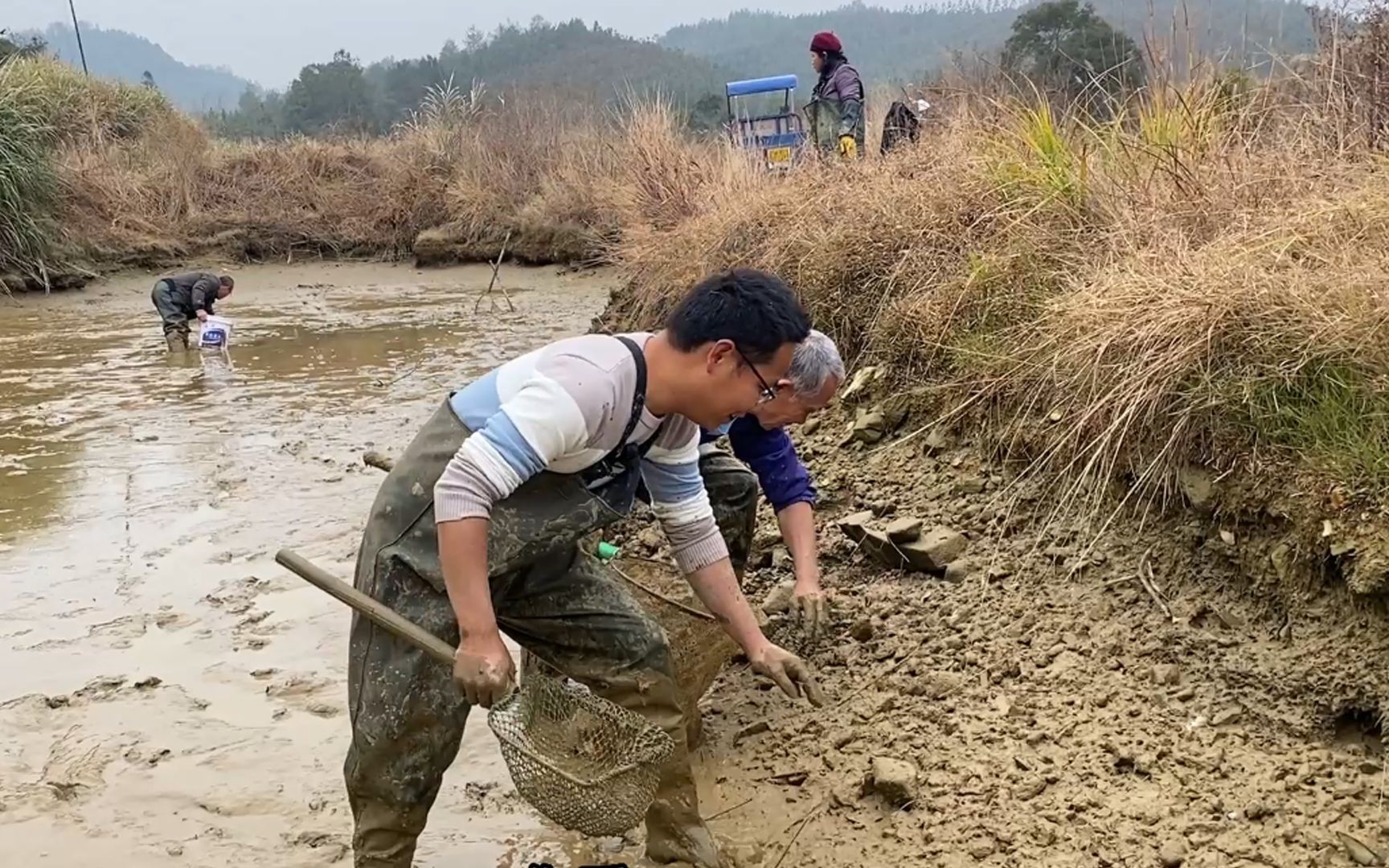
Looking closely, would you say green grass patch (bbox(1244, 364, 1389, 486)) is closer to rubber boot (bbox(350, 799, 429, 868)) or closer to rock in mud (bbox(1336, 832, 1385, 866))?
rock in mud (bbox(1336, 832, 1385, 866))

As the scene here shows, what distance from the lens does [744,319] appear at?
2350 mm

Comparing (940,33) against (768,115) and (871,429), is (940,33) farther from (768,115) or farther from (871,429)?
(871,429)

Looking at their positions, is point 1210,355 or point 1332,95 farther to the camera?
point 1332,95

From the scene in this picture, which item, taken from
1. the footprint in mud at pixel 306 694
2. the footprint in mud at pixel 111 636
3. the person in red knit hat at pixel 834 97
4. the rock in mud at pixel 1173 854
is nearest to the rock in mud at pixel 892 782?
the rock in mud at pixel 1173 854

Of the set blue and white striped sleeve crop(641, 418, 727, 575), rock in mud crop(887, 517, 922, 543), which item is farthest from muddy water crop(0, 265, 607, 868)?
rock in mud crop(887, 517, 922, 543)

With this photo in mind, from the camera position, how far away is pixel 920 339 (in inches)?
186

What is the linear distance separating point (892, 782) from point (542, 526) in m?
1.12

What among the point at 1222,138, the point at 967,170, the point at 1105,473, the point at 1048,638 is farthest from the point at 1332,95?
the point at 1048,638

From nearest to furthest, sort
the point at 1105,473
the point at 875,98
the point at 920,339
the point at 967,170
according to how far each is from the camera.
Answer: the point at 1105,473, the point at 920,339, the point at 967,170, the point at 875,98

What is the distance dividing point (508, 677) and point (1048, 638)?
1663 millimetres

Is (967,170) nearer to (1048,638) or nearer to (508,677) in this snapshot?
(1048,638)

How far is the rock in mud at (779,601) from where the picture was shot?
146 inches

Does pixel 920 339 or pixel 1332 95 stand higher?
pixel 1332 95

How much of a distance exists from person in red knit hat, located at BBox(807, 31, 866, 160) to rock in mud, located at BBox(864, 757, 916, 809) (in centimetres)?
703
